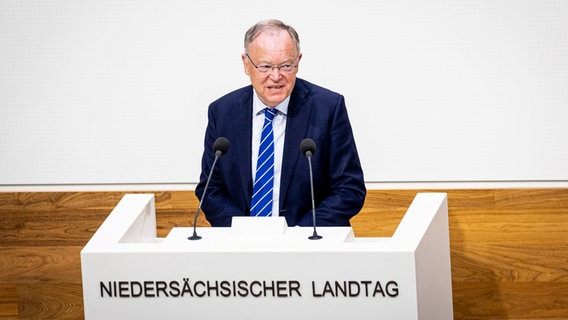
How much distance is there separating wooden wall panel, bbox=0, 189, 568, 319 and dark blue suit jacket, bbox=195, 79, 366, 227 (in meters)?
Result: 1.29

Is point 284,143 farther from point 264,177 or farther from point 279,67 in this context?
point 279,67

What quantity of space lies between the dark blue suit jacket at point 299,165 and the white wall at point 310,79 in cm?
111

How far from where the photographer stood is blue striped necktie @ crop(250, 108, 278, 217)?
3748 millimetres

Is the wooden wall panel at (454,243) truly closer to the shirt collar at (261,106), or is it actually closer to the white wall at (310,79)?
the white wall at (310,79)

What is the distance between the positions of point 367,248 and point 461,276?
2088mm

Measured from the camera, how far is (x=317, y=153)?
376 cm

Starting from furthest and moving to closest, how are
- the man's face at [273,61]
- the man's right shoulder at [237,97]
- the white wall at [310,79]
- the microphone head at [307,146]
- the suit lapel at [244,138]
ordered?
the white wall at [310,79]
the man's right shoulder at [237,97]
the suit lapel at [244,138]
the man's face at [273,61]
the microphone head at [307,146]

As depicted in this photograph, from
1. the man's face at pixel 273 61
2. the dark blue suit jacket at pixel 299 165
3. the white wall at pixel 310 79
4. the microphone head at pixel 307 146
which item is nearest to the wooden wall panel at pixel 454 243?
the white wall at pixel 310 79

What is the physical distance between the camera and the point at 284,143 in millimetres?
3764

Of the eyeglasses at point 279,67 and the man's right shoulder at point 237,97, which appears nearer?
the eyeglasses at point 279,67

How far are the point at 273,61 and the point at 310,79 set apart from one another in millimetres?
1279

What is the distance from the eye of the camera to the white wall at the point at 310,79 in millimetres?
4855

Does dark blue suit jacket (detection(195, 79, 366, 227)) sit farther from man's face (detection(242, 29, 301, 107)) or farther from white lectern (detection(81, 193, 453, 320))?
white lectern (detection(81, 193, 453, 320))

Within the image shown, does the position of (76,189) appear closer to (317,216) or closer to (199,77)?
(199,77)
